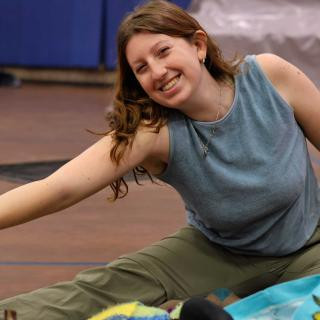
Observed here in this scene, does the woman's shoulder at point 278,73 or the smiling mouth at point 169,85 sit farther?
the woman's shoulder at point 278,73

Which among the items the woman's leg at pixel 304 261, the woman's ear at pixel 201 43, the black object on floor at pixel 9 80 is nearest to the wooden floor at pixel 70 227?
the woman's leg at pixel 304 261

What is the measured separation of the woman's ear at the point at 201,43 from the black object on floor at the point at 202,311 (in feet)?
1.87

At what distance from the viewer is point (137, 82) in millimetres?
2117

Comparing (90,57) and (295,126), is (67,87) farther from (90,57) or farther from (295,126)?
(295,126)

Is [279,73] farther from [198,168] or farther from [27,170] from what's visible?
[27,170]

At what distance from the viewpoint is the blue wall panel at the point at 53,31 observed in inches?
301

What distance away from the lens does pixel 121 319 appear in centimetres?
202

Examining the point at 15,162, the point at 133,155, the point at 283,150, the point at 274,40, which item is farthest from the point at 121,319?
the point at 274,40

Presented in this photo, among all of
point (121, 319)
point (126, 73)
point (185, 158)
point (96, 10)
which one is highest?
point (126, 73)

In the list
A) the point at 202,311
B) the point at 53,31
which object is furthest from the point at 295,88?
the point at 53,31

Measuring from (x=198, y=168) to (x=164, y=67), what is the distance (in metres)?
0.24

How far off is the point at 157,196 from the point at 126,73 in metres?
1.72

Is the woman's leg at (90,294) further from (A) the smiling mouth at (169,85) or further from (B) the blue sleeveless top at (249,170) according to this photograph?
(A) the smiling mouth at (169,85)

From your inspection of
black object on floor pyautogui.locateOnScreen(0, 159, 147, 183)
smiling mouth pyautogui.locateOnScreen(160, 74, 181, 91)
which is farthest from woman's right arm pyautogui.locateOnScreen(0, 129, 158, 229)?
black object on floor pyautogui.locateOnScreen(0, 159, 147, 183)
